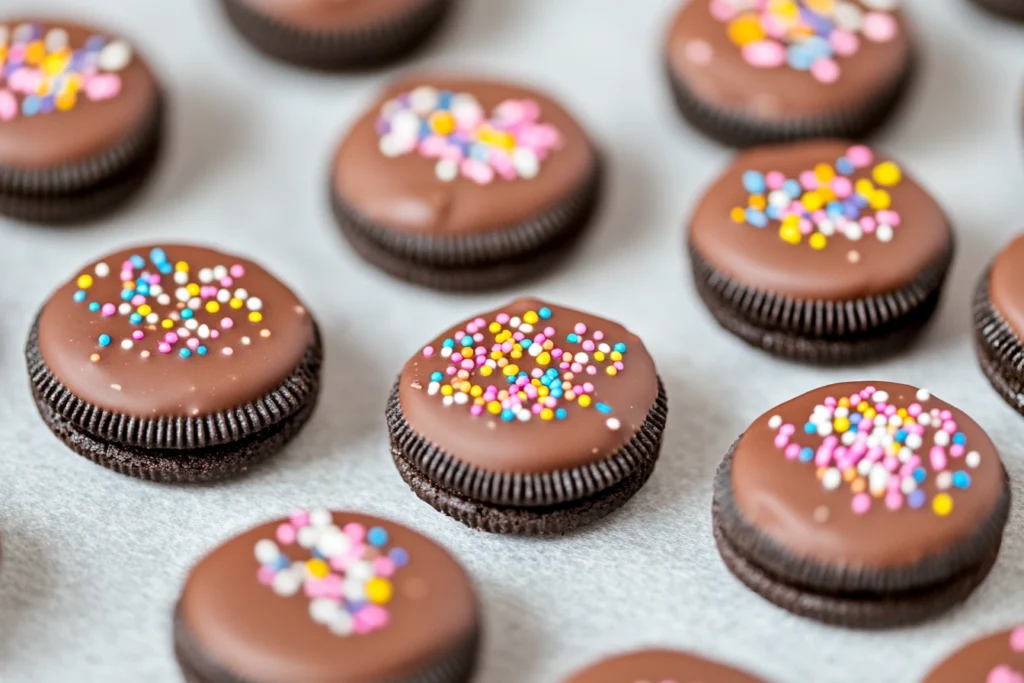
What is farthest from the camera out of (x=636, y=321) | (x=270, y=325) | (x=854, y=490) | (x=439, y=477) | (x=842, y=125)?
(x=842, y=125)

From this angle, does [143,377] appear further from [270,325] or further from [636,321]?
[636,321]

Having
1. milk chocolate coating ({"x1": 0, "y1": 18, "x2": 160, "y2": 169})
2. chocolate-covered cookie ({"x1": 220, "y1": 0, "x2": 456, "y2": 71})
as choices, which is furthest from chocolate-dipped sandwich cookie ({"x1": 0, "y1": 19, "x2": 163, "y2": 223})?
chocolate-covered cookie ({"x1": 220, "y1": 0, "x2": 456, "y2": 71})

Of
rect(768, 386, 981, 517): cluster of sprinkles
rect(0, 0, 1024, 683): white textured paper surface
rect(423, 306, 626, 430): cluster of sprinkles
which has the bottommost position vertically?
rect(0, 0, 1024, 683): white textured paper surface

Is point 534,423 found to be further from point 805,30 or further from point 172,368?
point 805,30

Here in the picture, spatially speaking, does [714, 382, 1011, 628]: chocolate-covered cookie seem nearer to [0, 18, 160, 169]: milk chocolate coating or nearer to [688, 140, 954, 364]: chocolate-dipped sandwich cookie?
[688, 140, 954, 364]: chocolate-dipped sandwich cookie

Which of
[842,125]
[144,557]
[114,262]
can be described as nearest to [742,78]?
[842,125]

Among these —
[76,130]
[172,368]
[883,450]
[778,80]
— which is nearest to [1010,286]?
[883,450]

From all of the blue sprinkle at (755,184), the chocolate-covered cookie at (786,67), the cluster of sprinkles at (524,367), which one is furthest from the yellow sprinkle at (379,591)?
the chocolate-covered cookie at (786,67)
